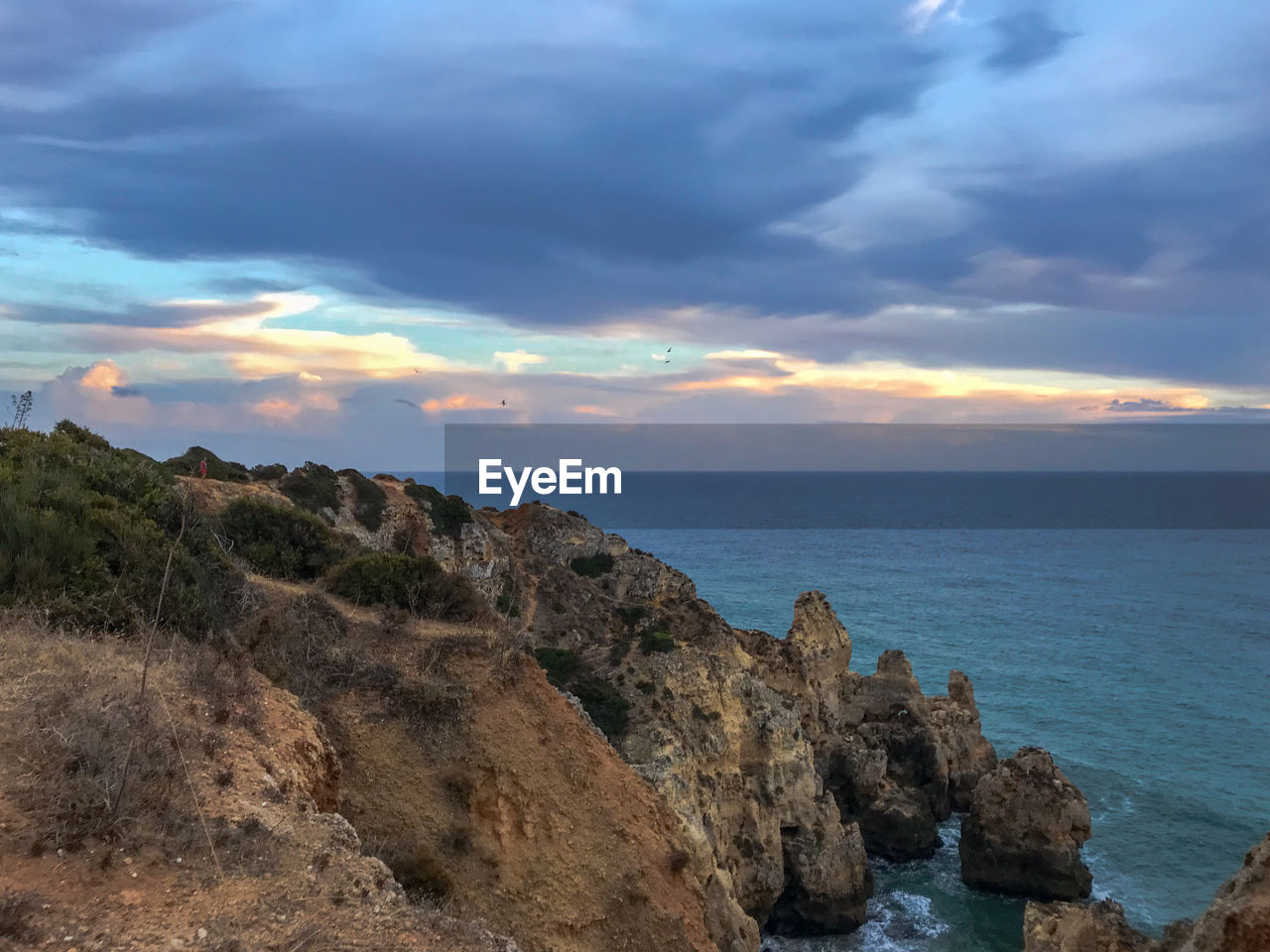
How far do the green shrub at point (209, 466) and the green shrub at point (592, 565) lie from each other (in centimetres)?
1627

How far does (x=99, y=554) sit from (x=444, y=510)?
2754cm

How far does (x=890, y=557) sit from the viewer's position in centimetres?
13488

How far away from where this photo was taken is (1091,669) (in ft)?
215

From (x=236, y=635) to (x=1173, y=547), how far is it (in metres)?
167

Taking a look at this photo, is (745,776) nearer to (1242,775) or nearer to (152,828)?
(152,828)

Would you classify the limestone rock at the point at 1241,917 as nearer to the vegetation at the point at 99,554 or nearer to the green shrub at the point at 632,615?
the vegetation at the point at 99,554

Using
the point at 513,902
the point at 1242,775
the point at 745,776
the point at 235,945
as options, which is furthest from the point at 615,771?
the point at 1242,775

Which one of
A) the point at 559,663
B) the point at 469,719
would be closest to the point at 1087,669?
the point at 559,663

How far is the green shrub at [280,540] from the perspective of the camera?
21.2m

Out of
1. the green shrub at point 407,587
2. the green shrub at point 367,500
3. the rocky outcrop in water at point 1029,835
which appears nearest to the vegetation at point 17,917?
the green shrub at point 407,587

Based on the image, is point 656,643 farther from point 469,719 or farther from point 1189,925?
point 1189,925

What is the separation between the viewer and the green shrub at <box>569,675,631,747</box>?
2761 centimetres

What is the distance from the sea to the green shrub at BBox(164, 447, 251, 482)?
97.6ft

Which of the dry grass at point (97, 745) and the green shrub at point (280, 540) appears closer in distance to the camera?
the dry grass at point (97, 745)
